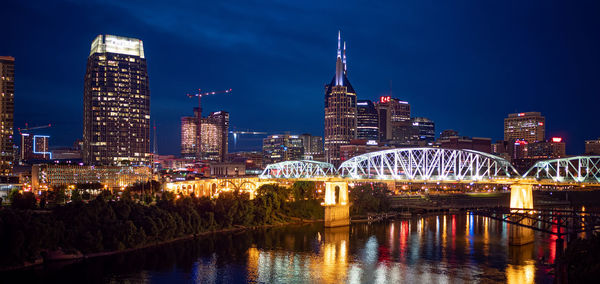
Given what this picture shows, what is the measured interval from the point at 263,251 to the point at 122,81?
127369mm

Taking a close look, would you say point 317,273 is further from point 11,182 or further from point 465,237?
point 11,182

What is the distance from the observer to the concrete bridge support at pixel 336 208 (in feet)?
293

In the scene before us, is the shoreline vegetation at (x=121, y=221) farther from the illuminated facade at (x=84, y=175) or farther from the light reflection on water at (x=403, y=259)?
the illuminated facade at (x=84, y=175)

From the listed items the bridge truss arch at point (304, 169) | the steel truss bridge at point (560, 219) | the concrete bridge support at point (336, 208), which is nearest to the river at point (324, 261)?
the steel truss bridge at point (560, 219)

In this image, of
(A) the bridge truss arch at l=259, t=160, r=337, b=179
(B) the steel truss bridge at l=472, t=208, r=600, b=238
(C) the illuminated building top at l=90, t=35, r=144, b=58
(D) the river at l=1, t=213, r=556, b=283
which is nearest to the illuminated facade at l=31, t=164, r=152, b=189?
(A) the bridge truss arch at l=259, t=160, r=337, b=179

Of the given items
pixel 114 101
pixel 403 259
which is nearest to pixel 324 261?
pixel 403 259

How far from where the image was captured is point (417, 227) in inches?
3445

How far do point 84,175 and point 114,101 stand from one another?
53.2 meters

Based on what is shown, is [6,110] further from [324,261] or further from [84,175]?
[324,261]

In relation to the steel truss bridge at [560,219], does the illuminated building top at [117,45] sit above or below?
above

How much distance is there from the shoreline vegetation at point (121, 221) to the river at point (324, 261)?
180 centimetres

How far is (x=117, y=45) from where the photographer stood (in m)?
174

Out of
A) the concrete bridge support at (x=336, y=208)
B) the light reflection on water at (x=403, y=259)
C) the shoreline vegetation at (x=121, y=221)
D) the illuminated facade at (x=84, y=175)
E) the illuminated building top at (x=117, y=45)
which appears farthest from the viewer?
the illuminated building top at (x=117, y=45)

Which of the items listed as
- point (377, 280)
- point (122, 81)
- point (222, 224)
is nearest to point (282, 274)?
point (377, 280)
